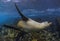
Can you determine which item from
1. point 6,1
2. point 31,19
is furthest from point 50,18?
point 6,1

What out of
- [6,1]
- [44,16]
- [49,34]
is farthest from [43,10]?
[6,1]

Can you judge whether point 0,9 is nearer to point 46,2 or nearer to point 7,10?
point 7,10

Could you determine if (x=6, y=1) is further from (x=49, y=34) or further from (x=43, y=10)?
(x=49, y=34)

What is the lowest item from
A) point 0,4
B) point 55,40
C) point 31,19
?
point 55,40

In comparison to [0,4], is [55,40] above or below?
below

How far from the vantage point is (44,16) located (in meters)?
1.52

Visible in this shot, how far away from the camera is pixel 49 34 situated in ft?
4.99

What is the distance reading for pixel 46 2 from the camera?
1.53 metres

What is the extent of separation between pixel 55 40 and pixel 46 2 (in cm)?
32

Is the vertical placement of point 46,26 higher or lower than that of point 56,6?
lower

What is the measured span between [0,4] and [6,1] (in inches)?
2.2

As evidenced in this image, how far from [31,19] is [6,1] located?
25cm

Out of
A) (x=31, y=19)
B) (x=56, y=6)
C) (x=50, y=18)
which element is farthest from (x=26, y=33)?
(x=56, y=6)

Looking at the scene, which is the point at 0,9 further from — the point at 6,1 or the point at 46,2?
the point at 46,2
